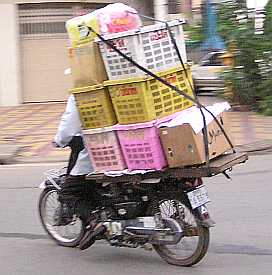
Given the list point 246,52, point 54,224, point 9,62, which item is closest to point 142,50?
point 54,224

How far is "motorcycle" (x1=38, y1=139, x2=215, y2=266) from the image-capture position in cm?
540

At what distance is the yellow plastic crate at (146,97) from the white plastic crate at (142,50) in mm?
63

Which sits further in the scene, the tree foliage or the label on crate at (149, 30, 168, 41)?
the tree foliage

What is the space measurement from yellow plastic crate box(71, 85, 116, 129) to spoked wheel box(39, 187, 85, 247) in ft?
3.04

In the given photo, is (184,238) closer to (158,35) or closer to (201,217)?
(201,217)

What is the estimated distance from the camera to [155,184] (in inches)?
220

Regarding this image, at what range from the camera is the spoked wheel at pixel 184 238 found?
5.39 meters

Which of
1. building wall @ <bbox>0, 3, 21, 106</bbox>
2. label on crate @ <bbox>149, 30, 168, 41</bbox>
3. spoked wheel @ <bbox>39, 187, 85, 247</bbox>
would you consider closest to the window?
building wall @ <bbox>0, 3, 21, 106</bbox>

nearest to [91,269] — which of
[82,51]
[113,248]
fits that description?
[113,248]

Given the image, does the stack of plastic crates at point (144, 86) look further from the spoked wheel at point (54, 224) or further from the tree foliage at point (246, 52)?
the tree foliage at point (246, 52)

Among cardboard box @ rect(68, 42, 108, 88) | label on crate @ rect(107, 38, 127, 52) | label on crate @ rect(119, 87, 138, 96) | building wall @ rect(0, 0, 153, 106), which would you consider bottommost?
building wall @ rect(0, 0, 153, 106)

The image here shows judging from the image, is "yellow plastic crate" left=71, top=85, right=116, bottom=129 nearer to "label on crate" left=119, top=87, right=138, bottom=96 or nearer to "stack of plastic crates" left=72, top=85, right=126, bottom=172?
"stack of plastic crates" left=72, top=85, right=126, bottom=172

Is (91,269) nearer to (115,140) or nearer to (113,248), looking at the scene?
(113,248)

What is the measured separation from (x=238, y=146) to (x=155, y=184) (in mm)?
5995
